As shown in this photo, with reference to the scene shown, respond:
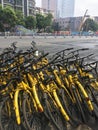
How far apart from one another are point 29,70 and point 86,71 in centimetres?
117

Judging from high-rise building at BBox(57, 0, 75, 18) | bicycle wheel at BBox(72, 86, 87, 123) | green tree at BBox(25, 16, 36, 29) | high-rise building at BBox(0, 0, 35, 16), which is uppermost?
high-rise building at BBox(57, 0, 75, 18)

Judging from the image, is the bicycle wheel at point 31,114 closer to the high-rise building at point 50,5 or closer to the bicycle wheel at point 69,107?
the bicycle wheel at point 69,107

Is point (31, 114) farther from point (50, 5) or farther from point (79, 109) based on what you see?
point (50, 5)

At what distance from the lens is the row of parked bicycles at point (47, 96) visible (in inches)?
134

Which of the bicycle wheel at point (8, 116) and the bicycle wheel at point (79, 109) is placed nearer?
the bicycle wheel at point (8, 116)

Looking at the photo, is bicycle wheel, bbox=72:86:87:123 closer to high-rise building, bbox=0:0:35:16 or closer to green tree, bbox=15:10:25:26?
green tree, bbox=15:10:25:26

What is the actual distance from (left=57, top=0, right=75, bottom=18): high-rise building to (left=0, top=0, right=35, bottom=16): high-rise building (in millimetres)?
91205

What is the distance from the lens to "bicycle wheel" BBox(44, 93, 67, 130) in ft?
11.6

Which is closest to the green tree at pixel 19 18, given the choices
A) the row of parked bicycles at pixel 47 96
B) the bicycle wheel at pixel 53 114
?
the row of parked bicycles at pixel 47 96

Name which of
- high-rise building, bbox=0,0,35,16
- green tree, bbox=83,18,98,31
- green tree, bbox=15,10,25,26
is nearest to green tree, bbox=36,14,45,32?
green tree, bbox=15,10,25,26

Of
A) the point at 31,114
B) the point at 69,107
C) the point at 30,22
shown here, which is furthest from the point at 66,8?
the point at 31,114

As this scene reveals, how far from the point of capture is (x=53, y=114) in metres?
3.71

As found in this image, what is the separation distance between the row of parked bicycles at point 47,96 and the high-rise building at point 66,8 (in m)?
180

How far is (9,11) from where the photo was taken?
54.9m
